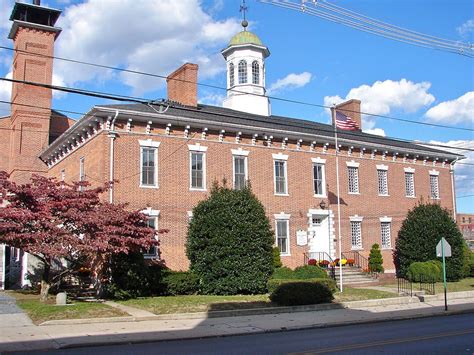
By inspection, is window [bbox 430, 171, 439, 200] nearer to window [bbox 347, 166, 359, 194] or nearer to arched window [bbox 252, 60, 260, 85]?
window [bbox 347, 166, 359, 194]

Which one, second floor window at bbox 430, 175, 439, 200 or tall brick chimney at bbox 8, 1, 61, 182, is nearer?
second floor window at bbox 430, 175, 439, 200

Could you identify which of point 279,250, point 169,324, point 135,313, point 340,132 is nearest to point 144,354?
point 169,324

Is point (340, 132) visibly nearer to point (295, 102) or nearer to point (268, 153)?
point (268, 153)

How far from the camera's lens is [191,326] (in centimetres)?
1560

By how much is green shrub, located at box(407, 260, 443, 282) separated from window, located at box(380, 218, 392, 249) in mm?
3930

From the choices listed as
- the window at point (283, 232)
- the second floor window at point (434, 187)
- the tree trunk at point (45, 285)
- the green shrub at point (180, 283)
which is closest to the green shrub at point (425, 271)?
the window at point (283, 232)

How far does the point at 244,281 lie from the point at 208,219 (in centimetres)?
315

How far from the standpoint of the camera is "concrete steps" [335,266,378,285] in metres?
27.9

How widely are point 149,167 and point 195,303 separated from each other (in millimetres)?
7732

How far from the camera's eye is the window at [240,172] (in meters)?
27.5

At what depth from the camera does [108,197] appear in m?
23.4

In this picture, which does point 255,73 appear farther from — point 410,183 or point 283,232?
point 283,232

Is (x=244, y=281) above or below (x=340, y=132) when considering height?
below

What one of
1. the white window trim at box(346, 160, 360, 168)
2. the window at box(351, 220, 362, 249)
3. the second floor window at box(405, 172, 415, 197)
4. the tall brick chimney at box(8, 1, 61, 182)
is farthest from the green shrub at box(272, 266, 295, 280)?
the tall brick chimney at box(8, 1, 61, 182)
